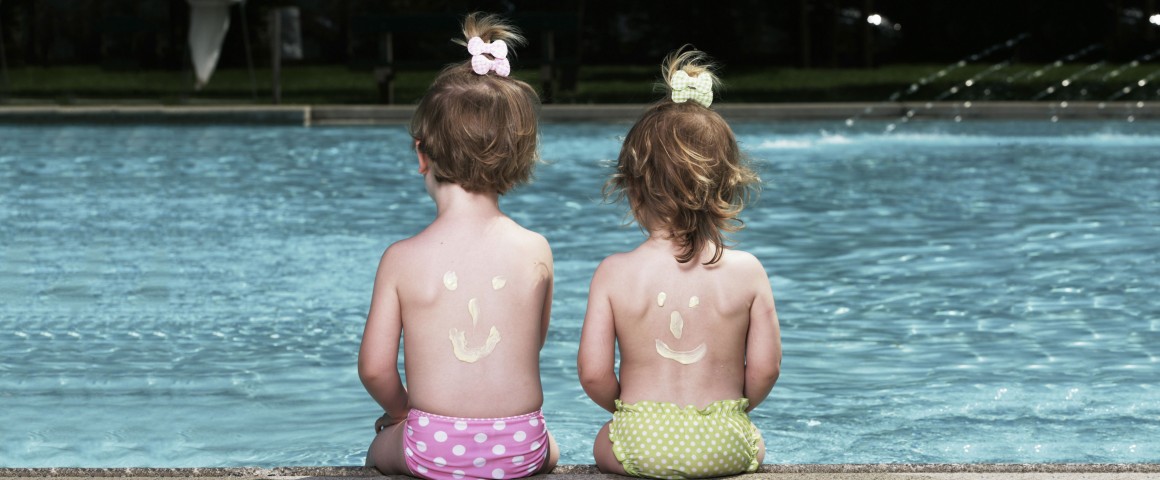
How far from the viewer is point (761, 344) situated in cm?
293

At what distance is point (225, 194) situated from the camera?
10.5 meters

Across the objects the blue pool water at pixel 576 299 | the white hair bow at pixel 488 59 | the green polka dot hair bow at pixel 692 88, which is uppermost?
the white hair bow at pixel 488 59

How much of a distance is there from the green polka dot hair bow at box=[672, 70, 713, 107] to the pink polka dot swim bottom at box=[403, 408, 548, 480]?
725mm

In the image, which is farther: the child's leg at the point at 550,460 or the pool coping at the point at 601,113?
the pool coping at the point at 601,113

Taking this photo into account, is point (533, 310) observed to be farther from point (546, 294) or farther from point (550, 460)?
point (550, 460)

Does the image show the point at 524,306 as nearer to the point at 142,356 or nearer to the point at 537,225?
the point at 142,356


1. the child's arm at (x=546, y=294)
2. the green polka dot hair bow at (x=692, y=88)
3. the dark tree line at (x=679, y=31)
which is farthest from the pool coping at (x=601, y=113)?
the child's arm at (x=546, y=294)

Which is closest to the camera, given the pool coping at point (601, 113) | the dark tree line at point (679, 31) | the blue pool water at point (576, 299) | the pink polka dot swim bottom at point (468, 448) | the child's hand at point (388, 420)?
the pink polka dot swim bottom at point (468, 448)

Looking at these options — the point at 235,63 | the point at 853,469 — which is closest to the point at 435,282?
the point at 853,469

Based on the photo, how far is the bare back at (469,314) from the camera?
281 cm

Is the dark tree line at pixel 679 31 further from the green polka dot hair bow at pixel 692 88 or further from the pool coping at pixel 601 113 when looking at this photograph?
the green polka dot hair bow at pixel 692 88

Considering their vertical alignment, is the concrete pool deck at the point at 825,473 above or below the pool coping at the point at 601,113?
above

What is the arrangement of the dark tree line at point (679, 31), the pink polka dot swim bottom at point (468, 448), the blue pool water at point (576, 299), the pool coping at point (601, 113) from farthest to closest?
the dark tree line at point (679, 31) < the pool coping at point (601, 113) < the blue pool water at point (576, 299) < the pink polka dot swim bottom at point (468, 448)

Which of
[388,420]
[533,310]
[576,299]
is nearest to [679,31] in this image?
[576,299]
